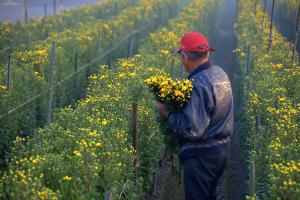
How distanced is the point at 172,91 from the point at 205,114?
578mm

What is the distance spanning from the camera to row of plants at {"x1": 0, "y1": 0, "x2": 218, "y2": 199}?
4277mm

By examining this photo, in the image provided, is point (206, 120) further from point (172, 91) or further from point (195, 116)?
point (172, 91)

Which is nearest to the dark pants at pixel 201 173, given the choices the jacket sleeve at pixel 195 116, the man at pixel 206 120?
the man at pixel 206 120

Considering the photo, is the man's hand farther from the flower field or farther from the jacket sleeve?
the jacket sleeve

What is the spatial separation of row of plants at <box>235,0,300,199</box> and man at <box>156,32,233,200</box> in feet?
1.42

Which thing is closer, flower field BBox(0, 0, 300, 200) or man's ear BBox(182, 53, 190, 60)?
flower field BBox(0, 0, 300, 200)

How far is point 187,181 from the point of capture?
16.2 feet

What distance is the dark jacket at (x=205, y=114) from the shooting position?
4.64m

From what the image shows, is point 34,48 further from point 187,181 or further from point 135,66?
point 187,181

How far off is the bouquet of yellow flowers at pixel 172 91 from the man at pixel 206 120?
92 mm

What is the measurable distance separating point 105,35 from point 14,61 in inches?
200

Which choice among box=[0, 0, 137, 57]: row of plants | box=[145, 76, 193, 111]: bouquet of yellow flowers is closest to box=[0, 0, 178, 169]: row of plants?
box=[0, 0, 137, 57]: row of plants

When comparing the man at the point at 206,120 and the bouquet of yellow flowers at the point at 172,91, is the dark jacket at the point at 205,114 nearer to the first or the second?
the man at the point at 206,120

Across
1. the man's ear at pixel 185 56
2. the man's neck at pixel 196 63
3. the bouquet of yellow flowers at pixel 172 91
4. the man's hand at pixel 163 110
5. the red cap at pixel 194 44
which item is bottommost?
the man's hand at pixel 163 110
